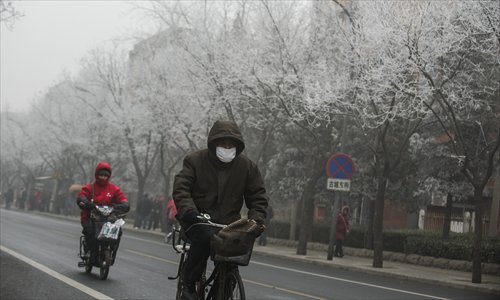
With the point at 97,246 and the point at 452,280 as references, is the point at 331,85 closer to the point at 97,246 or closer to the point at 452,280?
the point at 452,280

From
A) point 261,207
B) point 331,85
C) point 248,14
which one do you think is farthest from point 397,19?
point 261,207

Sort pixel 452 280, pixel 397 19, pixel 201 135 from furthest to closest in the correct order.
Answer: pixel 201 135, pixel 397 19, pixel 452 280

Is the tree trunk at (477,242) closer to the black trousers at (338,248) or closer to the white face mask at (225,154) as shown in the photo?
the black trousers at (338,248)

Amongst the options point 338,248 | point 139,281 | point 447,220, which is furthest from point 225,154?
point 447,220

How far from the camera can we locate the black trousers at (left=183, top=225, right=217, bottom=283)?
571 cm

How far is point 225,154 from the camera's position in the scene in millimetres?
5898

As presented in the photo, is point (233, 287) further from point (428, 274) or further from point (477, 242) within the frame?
point (428, 274)

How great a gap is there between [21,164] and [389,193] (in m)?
52.2

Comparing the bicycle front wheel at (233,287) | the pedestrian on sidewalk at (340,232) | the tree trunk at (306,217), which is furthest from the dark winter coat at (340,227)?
the bicycle front wheel at (233,287)

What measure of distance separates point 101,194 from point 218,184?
5.57 m

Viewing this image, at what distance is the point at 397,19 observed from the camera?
696 inches

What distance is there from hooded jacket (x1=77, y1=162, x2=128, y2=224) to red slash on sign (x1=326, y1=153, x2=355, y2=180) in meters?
10.2

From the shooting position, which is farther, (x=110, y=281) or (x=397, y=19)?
(x=397, y=19)

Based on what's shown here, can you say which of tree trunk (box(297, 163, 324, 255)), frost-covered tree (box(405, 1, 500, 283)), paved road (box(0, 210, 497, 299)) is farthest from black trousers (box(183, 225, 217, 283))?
tree trunk (box(297, 163, 324, 255))
